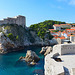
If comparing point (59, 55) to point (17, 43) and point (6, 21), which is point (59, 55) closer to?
point (17, 43)

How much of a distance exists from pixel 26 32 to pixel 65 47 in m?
39.0

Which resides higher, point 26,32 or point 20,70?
point 26,32

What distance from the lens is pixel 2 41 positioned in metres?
34.6

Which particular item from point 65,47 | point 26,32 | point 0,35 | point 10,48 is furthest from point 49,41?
point 65,47

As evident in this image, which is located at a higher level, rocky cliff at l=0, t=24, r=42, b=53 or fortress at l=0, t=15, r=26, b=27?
fortress at l=0, t=15, r=26, b=27

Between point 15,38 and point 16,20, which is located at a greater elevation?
point 16,20

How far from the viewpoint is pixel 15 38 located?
4069cm

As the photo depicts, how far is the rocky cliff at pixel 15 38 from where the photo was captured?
3519 cm

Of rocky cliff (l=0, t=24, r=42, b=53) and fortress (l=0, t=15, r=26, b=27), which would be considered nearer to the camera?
rocky cliff (l=0, t=24, r=42, b=53)

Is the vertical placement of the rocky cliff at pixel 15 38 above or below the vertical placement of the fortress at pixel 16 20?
below

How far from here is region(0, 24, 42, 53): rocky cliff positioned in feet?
115

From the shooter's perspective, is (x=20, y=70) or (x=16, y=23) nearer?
(x=20, y=70)

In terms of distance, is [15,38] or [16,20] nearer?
[15,38]

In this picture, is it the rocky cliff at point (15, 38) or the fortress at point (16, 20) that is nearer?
the rocky cliff at point (15, 38)
